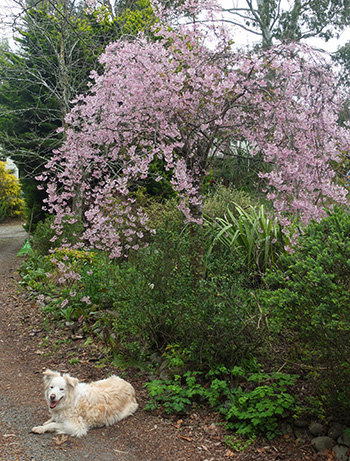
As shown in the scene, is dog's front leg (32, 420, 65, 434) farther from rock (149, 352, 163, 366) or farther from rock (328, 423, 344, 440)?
rock (328, 423, 344, 440)

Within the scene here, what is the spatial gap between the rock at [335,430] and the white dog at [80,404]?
1508mm

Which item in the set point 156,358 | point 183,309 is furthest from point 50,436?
point 183,309

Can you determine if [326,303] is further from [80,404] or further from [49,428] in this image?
[49,428]

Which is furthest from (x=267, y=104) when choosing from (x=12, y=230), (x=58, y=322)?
(x=12, y=230)

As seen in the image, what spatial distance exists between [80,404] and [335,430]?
1.84 metres

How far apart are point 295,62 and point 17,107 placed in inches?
322

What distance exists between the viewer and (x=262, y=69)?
4.07m

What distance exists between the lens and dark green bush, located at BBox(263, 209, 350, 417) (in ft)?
8.50

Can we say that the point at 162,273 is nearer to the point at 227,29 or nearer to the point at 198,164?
the point at 198,164

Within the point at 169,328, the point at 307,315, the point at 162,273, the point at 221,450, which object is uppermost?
the point at 307,315

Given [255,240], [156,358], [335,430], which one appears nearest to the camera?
[335,430]

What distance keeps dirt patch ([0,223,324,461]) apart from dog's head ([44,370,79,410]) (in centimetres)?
24

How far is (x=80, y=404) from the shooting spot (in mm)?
3064

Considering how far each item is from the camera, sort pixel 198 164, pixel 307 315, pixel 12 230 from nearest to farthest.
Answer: pixel 307 315 → pixel 198 164 → pixel 12 230
